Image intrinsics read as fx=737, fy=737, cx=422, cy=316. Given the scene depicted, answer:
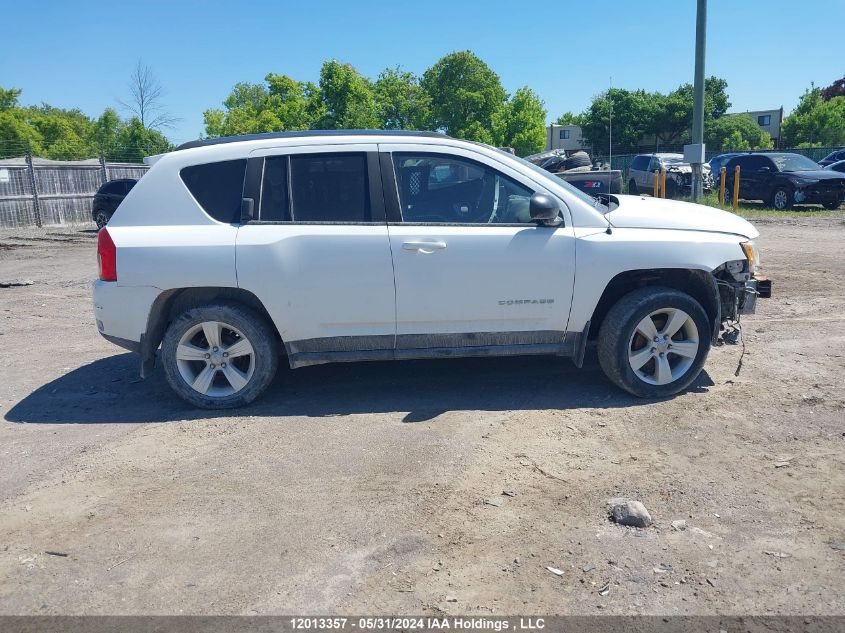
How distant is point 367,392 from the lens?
230 inches

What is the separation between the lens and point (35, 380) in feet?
21.4

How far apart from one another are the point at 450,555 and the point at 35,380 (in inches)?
186

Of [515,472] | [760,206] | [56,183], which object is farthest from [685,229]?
[56,183]

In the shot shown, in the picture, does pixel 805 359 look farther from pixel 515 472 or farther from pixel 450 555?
pixel 450 555

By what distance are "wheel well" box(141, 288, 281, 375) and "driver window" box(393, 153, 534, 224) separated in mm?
1334

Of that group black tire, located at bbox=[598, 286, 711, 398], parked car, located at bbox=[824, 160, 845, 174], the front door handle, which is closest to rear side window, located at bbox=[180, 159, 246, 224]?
the front door handle

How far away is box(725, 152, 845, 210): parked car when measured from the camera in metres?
21.8

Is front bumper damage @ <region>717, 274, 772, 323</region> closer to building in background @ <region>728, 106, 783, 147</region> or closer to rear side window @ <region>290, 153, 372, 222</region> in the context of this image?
rear side window @ <region>290, 153, 372, 222</region>

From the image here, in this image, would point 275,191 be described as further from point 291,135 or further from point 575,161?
point 575,161

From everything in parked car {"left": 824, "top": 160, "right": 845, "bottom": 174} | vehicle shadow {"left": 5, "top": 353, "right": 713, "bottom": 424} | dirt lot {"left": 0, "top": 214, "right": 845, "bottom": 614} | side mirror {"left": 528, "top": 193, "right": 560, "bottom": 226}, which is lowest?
dirt lot {"left": 0, "top": 214, "right": 845, "bottom": 614}

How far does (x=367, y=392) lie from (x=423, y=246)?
4.39 ft

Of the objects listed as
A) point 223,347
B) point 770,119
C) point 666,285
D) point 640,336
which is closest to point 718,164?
point 666,285

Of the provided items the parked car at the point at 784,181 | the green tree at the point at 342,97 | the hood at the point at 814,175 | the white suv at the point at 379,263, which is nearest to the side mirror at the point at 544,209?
the white suv at the point at 379,263

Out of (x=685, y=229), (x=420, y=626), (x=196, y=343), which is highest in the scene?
(x=685, y=229)
